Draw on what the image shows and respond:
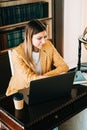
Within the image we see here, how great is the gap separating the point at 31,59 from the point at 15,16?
119 centimetres

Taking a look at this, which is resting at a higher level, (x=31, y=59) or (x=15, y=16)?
(x=15, y=16)

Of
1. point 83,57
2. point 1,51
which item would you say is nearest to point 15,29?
point 1,51

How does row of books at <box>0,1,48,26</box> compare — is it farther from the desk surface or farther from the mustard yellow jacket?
the desk surface

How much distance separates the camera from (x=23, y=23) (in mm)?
3318

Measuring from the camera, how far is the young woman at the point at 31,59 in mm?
2115

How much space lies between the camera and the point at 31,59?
7.29ft

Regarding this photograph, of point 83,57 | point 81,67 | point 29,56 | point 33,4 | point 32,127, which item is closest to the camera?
point 32,127

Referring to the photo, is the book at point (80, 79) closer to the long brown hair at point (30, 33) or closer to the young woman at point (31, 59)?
the young woman at point (31, 59)

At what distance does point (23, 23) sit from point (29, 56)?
1.22m

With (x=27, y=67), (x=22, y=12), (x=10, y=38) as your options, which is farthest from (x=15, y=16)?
(x=27, y=67)

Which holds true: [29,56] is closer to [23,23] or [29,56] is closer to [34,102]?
[34,102]

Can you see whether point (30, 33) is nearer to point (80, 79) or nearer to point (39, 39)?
point (39, 39)

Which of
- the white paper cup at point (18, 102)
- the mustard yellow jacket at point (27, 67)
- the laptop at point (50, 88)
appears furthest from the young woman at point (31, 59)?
the white paper cup at point (18, 102)

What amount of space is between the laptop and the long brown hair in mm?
532
